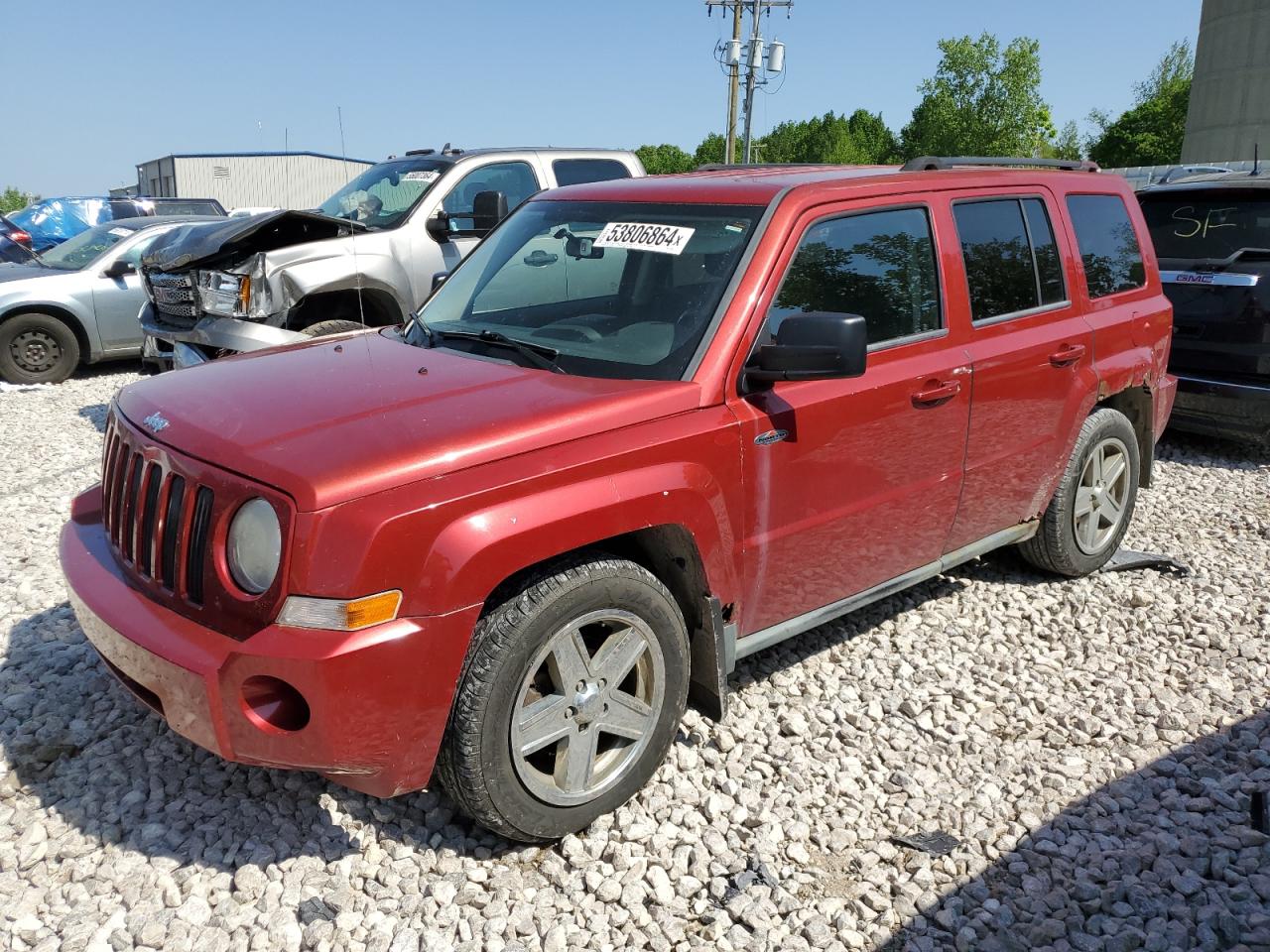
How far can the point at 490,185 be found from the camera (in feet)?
27.2

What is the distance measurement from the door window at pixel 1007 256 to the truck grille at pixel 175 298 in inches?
214

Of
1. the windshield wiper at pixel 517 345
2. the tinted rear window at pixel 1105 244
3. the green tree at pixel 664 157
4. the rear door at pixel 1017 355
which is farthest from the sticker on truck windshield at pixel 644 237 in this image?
the green tree at pixel 664 157

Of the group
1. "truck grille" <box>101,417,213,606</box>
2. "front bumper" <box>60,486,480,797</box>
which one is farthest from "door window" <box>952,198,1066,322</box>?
"truck grille" <box>101,417,213,606</box>

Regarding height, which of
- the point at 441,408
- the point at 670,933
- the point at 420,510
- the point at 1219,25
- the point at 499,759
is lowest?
the point at 670,933

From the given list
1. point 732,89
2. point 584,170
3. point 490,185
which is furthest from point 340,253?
point 732,89

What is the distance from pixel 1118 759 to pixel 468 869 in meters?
2.28

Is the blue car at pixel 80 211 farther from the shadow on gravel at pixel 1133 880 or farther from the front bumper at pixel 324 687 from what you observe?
the shadow on gravel at pixel 1133 880

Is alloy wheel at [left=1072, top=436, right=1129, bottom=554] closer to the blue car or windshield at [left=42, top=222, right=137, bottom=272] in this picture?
windshield at [left=42, top=222, right=137, bottom=272]

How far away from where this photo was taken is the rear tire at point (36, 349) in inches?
405

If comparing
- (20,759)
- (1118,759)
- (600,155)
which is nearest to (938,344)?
(1118,759)

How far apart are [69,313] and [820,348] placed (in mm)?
9909

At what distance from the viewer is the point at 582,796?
9.99ft

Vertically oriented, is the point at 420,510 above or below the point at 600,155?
below

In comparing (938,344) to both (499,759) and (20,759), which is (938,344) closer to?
(499,759)
